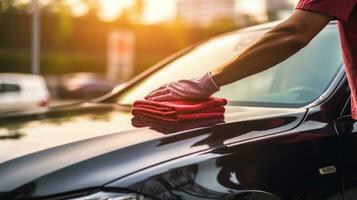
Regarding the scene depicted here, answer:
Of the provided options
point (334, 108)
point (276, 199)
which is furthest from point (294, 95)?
point (276, 199)

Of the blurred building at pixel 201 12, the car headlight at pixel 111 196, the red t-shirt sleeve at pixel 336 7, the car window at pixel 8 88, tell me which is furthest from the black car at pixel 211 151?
the blurred building at pixel 201 12

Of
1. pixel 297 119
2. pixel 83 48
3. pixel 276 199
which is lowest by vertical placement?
pixel 83 48

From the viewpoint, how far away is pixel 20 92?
13.8 m

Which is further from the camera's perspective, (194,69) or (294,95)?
(194,69)

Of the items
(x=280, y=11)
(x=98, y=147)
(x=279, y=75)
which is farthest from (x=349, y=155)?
(x=280, y=11)

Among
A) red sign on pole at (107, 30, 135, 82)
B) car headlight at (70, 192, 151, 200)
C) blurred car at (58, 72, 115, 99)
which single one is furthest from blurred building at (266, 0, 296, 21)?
blurred car at (58, 72, 115, 99)

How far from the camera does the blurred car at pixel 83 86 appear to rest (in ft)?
95.0

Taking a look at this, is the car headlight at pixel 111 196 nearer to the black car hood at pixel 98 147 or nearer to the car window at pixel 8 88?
the black car hood at pixel 98 147

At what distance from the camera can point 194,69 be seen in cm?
337

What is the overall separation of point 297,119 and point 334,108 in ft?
0.69

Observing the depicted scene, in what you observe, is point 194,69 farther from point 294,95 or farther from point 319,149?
point 319,149

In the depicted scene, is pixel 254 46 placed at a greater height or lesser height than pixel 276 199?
greater

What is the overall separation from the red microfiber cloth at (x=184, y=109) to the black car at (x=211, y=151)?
0.16 feet

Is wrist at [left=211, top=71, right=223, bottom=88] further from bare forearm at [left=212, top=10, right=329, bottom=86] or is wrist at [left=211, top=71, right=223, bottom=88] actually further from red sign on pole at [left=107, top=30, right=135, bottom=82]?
red sign on pole at [left=107, top=30, right=135, bottom=82]
